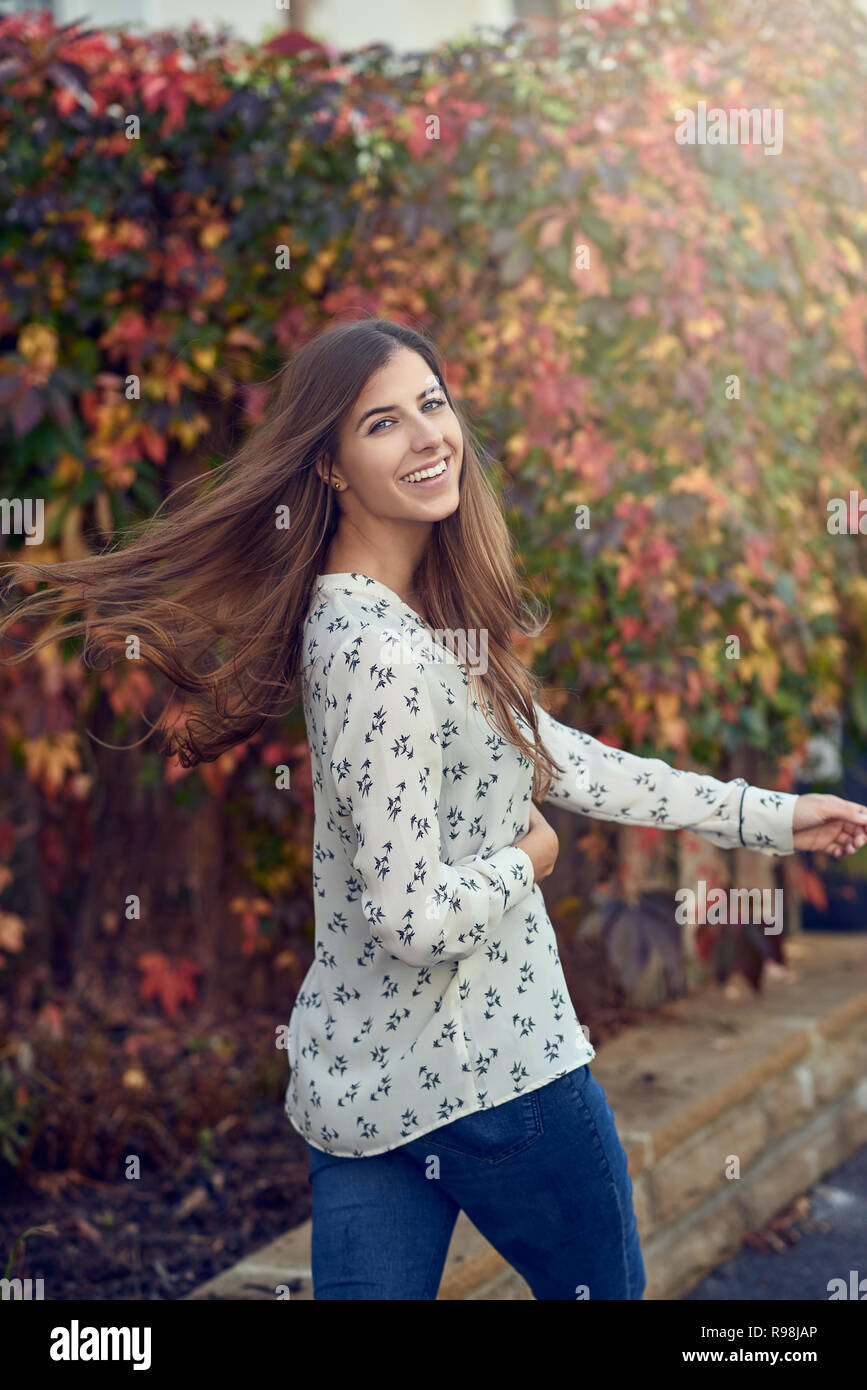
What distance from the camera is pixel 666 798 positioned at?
210 centimetres

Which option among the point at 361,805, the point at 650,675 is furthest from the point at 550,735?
the point at 650,675

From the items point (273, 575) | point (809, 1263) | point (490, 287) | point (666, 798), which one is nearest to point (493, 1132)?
point (666, 798)

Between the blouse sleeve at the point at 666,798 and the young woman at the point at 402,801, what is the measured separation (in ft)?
0.08

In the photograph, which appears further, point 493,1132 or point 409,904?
point 493,1132

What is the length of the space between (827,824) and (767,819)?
9 cm

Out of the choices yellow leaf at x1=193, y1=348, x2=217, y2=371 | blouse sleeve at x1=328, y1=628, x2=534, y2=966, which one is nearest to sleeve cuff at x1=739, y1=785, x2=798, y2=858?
blouse sleeve at x1=328, y1=628, x2=534, y2=966

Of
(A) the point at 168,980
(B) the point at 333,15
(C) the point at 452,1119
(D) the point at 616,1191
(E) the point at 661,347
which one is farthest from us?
(B) the point at 333,15

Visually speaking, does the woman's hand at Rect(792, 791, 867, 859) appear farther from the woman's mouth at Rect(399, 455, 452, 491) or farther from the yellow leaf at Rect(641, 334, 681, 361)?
the yellow leaf at Rect(641, 334, 681, 361)

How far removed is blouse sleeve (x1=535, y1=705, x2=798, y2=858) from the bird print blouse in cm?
17

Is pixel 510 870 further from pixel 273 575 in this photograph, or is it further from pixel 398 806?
pixel 273 575

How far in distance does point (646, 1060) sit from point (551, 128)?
91.7 inches

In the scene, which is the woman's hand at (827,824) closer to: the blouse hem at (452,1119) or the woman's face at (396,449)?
the blouse hem at (452,1119)

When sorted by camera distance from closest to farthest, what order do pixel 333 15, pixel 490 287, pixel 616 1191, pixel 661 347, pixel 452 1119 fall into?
pixel 452 1119 < pixel 616 1191 < pixel 661 347 < pixel 490 287 < pixel 333 15
